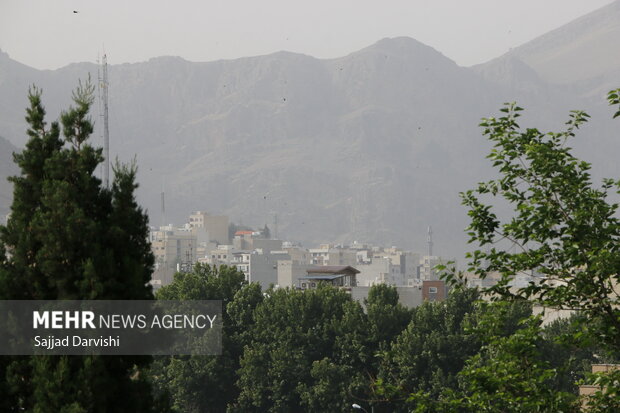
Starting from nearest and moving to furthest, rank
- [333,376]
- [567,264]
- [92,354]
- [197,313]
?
[92,354] → [567,264] → [333,376] → [197,313]

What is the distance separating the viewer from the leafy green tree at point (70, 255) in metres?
18.1

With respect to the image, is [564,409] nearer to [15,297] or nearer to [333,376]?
[15,297]

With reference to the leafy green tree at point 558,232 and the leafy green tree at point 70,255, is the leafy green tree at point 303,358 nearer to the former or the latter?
the leafy green tree at point 558,232

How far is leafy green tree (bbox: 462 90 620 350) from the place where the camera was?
19.1 meters

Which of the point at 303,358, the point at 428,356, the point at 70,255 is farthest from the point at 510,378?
the point at 303,358

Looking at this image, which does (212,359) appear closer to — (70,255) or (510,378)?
(510,378)

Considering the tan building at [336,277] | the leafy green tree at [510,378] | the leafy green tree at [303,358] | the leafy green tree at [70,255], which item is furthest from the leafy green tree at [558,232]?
the tan building at [336,277]

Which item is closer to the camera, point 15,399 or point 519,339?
point 15,399

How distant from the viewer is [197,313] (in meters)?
102

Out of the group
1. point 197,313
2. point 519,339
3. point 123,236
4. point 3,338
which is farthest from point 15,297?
point 197,313

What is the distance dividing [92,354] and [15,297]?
68.2 inches

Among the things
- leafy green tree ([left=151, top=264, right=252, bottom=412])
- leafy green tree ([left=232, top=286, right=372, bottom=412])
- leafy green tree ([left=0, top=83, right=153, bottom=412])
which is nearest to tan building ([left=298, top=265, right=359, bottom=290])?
leafy green tree ([left=151, top=264, right=252, bottom=412])

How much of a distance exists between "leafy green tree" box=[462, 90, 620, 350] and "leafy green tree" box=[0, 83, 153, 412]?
590cm

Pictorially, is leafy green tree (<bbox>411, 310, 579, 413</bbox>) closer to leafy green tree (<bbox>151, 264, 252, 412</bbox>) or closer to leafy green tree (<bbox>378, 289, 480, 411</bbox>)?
leafy green tree (<bbox>378, 289, 480, 411</bbox>)
